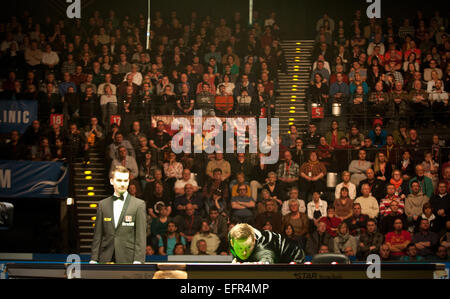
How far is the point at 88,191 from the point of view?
13242 millimetres

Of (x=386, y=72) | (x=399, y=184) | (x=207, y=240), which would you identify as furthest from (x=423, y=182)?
(x=207, y=240)

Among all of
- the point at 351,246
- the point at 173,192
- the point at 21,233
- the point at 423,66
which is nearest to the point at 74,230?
the point at 21,233

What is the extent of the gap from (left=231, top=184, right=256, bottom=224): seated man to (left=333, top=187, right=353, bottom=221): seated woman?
5.24 ft

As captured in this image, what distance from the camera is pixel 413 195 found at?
11859 mm

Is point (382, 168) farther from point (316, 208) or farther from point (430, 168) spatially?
point (316, 208)

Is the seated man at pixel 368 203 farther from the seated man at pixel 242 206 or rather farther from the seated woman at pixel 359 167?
the seated man at pixel 242 206

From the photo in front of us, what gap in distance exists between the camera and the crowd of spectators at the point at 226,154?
11.6 metres

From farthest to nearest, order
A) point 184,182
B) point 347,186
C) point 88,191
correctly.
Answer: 1. point 88,191
2. point 184,182
3. point 347,186

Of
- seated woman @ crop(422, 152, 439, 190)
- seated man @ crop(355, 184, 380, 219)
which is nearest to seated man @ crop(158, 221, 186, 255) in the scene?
seated man @ crop(355, 184, 380, 219)

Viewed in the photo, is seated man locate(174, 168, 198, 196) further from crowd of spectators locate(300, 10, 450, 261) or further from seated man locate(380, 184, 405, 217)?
seated man locate(380, 184, 405, 217)

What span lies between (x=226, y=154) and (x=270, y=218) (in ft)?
6.39

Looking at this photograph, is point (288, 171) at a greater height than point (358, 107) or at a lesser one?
lesser

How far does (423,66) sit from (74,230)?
9.07 metres

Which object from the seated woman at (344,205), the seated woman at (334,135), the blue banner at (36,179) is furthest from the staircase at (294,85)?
the blue banner at (36,179)
